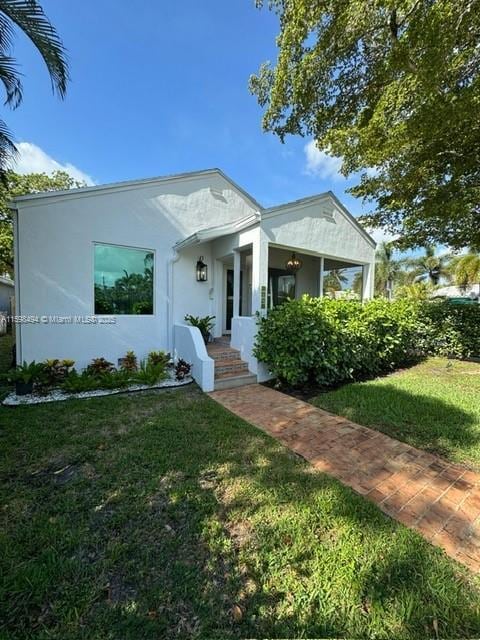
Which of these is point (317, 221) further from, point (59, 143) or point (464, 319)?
point (59, 143)

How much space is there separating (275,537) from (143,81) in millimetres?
11537

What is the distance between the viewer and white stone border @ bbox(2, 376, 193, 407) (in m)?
5.45

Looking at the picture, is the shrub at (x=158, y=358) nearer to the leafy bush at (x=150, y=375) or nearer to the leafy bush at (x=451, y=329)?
the leafy bush at (x=150, y=375)

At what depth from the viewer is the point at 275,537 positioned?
92.8 inches

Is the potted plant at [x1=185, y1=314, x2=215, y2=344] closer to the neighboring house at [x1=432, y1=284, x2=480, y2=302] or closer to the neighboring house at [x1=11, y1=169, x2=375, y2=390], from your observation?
the neighboring house at [x1=11, y1=169, x2=375, y2=390]

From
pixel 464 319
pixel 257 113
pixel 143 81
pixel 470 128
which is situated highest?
pixel 143 81

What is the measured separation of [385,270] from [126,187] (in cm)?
3259

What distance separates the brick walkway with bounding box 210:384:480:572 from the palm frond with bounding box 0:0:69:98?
693cm

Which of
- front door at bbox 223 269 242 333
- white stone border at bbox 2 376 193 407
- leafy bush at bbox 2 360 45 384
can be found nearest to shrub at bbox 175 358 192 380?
white stone border at bbox 2 376 193 407

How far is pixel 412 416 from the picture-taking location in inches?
187

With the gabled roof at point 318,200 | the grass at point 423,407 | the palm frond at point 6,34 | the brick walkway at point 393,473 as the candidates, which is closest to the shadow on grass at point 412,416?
the grass at point 423,407

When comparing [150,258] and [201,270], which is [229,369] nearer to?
[201,270]

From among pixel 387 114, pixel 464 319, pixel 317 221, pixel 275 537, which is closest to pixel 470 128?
pixel 387 114

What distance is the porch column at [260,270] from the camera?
688 centimetres
